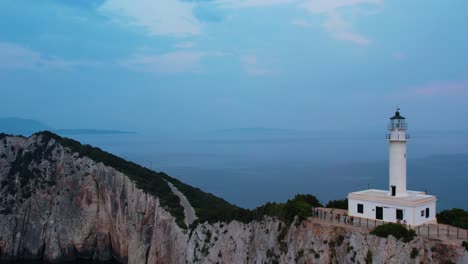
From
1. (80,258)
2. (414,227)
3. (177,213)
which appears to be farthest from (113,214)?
(414,227)

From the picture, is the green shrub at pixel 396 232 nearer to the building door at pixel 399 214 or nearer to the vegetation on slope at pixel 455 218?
the building door at pixel 399 214

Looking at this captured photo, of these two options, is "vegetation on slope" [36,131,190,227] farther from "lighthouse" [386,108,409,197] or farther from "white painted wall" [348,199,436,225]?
"lighthouse" [386,108,409,197]

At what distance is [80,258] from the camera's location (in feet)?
164

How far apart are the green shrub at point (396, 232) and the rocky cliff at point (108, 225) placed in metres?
1.94

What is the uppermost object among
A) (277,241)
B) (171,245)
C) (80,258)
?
(277,241)

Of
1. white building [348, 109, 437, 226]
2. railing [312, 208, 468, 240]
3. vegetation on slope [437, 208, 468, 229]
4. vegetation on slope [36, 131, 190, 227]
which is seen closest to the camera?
railing [312, 208, 468, 240]

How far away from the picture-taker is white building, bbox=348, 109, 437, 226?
2533 cm

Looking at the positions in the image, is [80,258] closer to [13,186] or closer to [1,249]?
[1,249]

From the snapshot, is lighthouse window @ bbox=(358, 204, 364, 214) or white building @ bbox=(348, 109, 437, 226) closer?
Result: white building @ bbox=(348, 109, 437, 226)

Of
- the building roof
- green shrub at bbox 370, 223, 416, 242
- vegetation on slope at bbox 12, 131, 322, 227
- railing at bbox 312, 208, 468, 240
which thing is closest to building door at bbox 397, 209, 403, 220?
the building roof

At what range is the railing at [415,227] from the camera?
22500 mm

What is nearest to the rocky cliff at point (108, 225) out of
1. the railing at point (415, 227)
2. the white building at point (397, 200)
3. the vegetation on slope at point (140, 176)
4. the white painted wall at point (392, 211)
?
the vegetation on slope at point (140, 176)

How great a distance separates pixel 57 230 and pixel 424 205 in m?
42.7

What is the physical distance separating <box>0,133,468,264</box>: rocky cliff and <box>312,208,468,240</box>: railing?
5.09 ft
